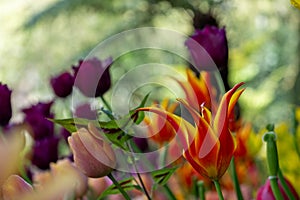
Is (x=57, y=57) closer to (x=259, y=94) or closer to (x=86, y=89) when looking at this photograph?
(x=259, y=94)

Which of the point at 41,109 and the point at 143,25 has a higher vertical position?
the point at 41,109

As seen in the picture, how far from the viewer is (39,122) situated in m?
0.50

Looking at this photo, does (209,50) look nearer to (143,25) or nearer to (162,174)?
(162,174)

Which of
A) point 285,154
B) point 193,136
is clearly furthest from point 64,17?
point 193,136

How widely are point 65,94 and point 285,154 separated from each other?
22 centimetres

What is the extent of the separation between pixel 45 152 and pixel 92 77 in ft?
0.29

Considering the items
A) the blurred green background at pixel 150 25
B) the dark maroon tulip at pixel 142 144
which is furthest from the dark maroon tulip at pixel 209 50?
the blurred green background at pixel 150 25

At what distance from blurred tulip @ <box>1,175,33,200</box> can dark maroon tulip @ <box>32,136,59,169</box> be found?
0.67 ft

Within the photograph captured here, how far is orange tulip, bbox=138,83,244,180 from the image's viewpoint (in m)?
0.30

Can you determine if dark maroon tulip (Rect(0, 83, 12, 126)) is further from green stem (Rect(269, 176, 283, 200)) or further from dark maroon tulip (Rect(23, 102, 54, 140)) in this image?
green stem (Rect(269, 176, 283, 200))

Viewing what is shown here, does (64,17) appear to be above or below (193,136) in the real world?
below

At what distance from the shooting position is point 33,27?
2719mm

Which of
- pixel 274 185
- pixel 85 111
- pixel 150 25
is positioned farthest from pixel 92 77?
pixel 150 25

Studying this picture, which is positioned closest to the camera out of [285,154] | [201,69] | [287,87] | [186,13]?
[201,69]
